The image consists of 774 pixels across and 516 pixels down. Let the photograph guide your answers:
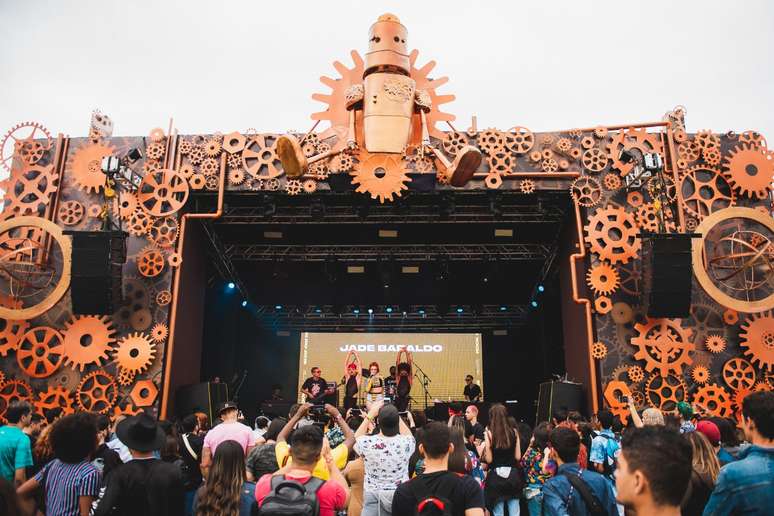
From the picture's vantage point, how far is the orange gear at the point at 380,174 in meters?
10.1

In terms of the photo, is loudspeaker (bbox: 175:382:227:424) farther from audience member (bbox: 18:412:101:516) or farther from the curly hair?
the curly hair

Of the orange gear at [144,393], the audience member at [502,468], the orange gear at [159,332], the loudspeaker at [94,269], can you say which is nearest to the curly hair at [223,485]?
the audience member at [502,468]

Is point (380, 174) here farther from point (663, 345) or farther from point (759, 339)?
point (759, 339)

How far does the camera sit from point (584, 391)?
35.0 ft

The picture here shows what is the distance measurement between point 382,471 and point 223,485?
1.60 metres

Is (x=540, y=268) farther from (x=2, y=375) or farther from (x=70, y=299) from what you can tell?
(x=2, y=375)

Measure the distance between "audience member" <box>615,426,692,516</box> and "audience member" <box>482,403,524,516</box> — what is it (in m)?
2.92

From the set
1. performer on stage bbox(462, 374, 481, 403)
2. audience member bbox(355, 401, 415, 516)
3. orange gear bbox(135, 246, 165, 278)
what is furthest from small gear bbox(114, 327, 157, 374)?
performer on stage bbox(462, 374, 481, 403)

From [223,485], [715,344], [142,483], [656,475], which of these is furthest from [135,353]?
[715,344]

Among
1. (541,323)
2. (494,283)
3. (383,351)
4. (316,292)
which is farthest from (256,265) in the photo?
(541,323)

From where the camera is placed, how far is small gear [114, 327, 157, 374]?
10.2m

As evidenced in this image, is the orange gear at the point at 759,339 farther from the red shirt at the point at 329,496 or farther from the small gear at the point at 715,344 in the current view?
the red shirt at the point at 329,496

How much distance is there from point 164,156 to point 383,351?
27.4ft

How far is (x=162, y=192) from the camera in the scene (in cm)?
1104
